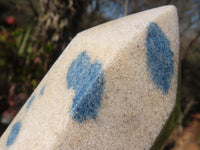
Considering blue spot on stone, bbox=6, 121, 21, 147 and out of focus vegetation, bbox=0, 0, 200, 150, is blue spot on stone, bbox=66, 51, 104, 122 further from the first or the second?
out of focus vegetation, bbox=0, 0, 200, 150

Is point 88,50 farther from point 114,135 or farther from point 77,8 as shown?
point 77,8

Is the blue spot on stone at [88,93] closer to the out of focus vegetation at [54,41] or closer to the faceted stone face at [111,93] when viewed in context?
the faceted stone face at [111,93]

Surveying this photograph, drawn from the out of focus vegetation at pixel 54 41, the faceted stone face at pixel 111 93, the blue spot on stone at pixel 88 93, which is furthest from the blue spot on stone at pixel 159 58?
the out of focus vegetation at pixel 54 41

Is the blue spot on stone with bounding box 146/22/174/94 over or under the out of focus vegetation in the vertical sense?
over

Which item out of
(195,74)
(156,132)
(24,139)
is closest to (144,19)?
(156,132)

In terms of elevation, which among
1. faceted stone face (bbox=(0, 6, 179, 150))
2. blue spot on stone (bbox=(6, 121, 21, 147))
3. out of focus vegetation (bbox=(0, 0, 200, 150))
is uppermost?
faceted stone face (bbox=(0, 6, 179, 150))

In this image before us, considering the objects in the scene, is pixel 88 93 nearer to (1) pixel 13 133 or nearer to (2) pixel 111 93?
(2) pixel 111 93

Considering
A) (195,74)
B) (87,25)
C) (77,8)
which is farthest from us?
(195,74)

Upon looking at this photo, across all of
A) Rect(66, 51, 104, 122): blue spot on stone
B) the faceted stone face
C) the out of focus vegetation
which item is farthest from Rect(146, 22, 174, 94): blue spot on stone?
the out of focus vegetation
